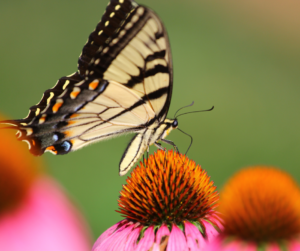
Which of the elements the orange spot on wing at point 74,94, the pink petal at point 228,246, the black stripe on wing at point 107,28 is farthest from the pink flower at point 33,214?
the black stripe on wing at point 107,28

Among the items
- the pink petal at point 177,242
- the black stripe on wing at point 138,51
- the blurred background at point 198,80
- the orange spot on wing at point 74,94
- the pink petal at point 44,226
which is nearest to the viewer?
the pink petal at point 44,226

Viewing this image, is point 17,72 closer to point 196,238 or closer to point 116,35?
point 116,35

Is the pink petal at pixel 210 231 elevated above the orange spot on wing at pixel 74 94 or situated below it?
below

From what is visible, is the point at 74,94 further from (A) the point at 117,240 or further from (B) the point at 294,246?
(B) the point at 294,246

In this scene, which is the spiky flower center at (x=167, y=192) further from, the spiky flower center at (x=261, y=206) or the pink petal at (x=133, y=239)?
the spiky flower center at (x=261, y=206)

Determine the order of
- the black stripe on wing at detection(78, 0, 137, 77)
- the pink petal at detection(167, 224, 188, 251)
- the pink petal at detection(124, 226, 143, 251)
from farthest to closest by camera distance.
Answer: the black stripe on wing at detection(78, 0, 137, 77), the pink petal at detection(124, 226, 143, 251), the pink petal at detection(167, 224, 188, 251)

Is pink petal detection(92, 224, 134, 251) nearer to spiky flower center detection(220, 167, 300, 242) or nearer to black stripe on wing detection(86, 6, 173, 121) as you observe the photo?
spiky flower center detection(220, 167, 300, 242)

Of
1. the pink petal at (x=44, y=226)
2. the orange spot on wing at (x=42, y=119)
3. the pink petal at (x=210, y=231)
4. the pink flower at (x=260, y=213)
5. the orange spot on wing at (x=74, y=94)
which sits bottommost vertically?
the pink petal at (x=210, y=231)

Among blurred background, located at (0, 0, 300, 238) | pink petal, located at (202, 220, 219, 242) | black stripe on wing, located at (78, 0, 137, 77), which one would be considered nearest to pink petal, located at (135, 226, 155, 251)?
pink petal, located at (202, 220, 219, 242)
